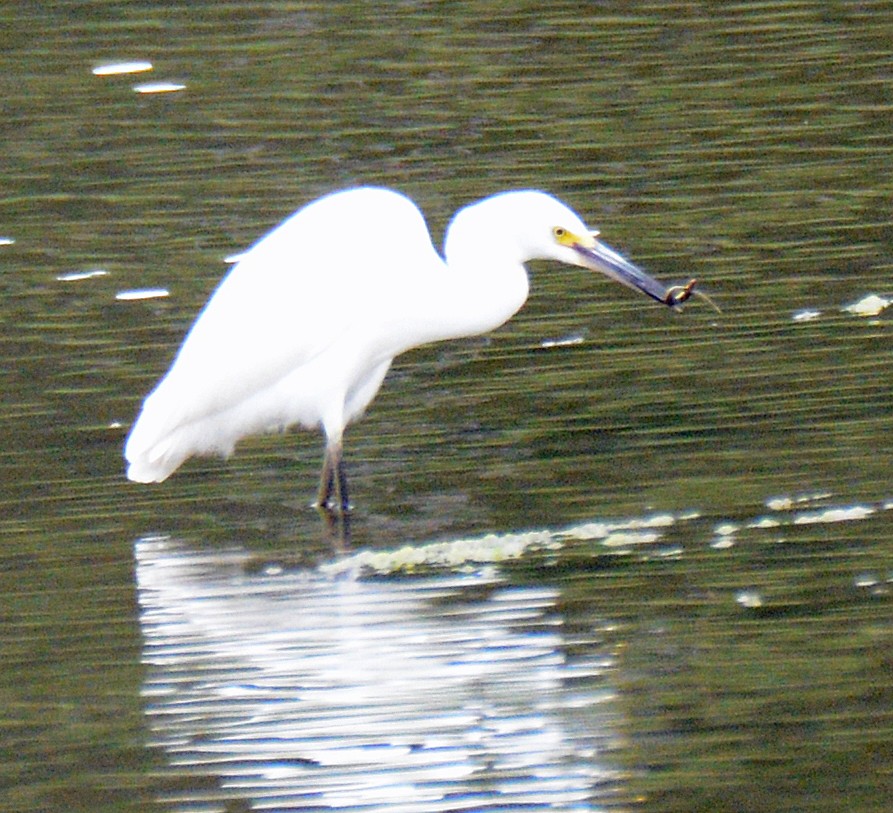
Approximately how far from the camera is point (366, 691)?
19.8 ft

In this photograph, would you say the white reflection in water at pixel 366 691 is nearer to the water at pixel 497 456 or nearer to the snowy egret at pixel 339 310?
the water at pixel 497 456

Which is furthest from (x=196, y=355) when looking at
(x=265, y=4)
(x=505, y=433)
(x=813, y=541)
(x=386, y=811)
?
(x=265, y=4)

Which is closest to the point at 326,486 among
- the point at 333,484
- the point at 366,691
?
the point at 333,484

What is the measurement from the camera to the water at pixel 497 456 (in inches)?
223

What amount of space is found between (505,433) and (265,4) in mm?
7030

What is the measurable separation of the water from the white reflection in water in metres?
0.01

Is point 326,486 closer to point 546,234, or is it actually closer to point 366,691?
point 546,234

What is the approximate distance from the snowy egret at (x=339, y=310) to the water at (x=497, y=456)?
11.2 inches

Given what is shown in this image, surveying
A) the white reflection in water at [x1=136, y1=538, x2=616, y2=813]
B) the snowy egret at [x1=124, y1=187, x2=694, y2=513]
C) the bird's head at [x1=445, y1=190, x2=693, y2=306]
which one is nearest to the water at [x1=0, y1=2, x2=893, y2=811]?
the white reflection in water at [x1=136, y1=538, x2=616, y2=813]

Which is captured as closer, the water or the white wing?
the water

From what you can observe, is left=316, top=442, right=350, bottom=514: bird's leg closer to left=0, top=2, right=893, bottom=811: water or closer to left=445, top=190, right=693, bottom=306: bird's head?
left=0, top=2, right=893, bottom=811: water

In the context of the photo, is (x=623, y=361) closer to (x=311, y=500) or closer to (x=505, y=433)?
(x=505, y=433)

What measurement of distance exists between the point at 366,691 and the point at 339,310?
2.10 metres

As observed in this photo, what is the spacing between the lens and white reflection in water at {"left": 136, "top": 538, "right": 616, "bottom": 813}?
5.45 meters
